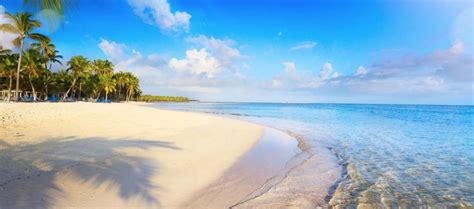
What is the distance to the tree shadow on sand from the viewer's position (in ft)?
13.1

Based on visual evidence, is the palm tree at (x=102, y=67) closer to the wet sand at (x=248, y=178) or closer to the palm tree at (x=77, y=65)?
the palm tree at (x=77, y=65)

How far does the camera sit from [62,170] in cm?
524

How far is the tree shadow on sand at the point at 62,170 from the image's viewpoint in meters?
4.01

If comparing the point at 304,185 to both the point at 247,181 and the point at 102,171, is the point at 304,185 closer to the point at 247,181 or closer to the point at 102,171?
the point at 247,181

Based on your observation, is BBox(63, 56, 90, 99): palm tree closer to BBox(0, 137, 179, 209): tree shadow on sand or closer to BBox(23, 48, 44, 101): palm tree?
BBox(23, 48, 44, 101): palm tree

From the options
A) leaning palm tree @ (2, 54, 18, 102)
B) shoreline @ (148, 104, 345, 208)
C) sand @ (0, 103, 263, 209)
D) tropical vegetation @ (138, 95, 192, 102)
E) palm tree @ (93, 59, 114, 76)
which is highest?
palm tree @ (93, 59, 114, 76)

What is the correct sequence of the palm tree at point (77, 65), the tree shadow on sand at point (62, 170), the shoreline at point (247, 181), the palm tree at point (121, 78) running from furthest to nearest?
1. the palm tree at point (121, 78)
2. the palm tree at point (77, 65)
3. the shoreline at point (247, 181)
4. the tree shadow on sand at point (62, 170)

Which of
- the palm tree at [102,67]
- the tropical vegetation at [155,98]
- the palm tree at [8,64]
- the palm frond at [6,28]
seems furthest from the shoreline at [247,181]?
the tropical vegetation at [155,98]

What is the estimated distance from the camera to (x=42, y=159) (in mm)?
5836

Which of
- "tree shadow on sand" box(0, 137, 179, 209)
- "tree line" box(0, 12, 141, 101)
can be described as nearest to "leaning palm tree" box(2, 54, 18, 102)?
"tree line" box(0, 12, 141, 101)

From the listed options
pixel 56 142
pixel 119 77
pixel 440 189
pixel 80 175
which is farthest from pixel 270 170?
pixel 119 77

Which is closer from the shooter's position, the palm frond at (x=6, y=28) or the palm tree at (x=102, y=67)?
the palm frond at (x=6, y=28)

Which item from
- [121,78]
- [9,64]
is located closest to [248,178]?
[9,64]

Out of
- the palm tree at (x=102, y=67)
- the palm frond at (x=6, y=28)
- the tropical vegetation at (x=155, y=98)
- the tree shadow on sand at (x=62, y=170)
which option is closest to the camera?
the tree shadow on sand at (x=62, y=170)
